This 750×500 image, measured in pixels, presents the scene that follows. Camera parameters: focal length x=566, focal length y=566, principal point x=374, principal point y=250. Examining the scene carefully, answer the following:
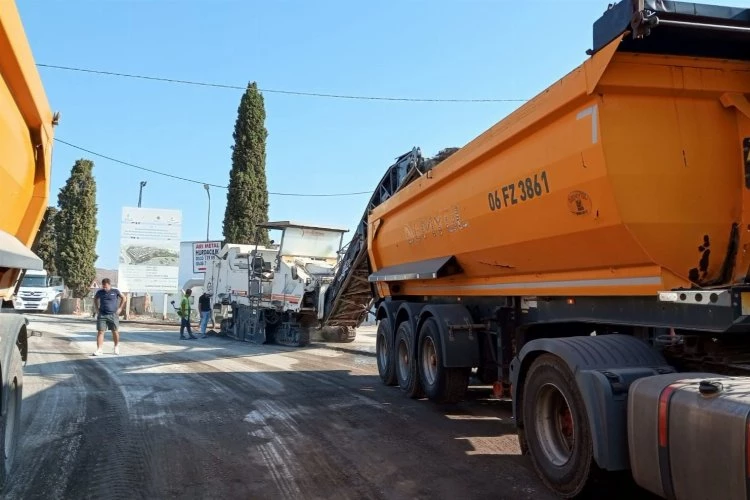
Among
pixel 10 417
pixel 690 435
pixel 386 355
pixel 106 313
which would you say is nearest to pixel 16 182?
pixel 10 417

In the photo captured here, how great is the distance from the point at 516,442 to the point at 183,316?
14040 millimetres

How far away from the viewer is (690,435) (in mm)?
2914

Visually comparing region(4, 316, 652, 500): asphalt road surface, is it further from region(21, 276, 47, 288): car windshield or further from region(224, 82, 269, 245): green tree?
region(224, 82, 269, 245): green tree

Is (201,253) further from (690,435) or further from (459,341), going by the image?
(690,435)

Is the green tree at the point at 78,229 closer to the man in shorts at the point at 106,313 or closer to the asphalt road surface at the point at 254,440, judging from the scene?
the man in shorts at the point at 106,313

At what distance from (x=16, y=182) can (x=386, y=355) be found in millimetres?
5661

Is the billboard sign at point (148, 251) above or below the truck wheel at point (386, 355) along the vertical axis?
above

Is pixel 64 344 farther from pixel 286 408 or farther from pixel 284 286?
pixel 286 408

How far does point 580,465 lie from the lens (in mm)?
3773

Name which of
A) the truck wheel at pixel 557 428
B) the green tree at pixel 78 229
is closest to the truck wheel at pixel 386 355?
the truck wheel at pixel 557 428

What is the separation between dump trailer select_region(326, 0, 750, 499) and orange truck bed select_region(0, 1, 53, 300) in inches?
161

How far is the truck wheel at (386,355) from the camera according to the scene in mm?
8711

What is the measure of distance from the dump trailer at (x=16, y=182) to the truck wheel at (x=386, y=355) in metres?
5.02

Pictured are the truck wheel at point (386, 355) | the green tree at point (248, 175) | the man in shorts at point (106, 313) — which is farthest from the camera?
the green tree at point (248, 175)
